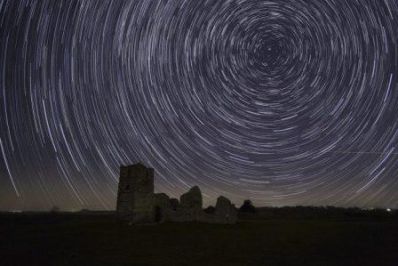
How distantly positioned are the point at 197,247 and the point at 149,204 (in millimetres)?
10982

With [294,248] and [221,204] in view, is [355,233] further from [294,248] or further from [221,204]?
[221,204]

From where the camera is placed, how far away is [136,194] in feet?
Result: 89.3

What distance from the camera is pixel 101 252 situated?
15.5 metres

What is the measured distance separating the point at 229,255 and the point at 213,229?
29.1ft

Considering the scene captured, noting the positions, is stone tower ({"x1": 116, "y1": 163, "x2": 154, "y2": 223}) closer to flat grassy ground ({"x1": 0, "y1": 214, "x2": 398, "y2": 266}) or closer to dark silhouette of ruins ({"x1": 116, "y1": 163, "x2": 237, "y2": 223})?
dark silhouette of ruins ({"x1": 116, "y1": 163, "x2": 237, "y2": 223})

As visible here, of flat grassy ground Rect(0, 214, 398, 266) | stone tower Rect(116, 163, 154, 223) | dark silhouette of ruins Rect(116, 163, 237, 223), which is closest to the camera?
flat grassy ground Rect(0, 214, 398, 266)

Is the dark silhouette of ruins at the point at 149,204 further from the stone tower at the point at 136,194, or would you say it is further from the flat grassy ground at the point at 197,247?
the flat grassy ground at the point at 197,247

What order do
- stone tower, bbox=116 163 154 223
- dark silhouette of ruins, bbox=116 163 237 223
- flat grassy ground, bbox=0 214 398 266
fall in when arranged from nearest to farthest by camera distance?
flat grassy ground, bbox=0 214 398 266
stone tower, bbox=116 163 154 223
dark silhouette of ruins, bbox=116 163 237 223

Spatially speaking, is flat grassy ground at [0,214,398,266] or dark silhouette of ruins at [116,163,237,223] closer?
flat grassy ground at [0,214,398,266]

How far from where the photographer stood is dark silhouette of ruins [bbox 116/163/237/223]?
2706 cm

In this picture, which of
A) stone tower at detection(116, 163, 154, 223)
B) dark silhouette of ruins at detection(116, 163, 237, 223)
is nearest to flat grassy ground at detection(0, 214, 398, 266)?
stone tower at detection(116, 163, 154, 223)

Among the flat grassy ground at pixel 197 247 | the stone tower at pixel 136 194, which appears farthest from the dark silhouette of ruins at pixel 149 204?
the flat grassy ground at pixel 197 247

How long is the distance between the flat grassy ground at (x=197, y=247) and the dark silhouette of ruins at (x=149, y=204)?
3112 millimetres

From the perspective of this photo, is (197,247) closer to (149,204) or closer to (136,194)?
(149,204)
